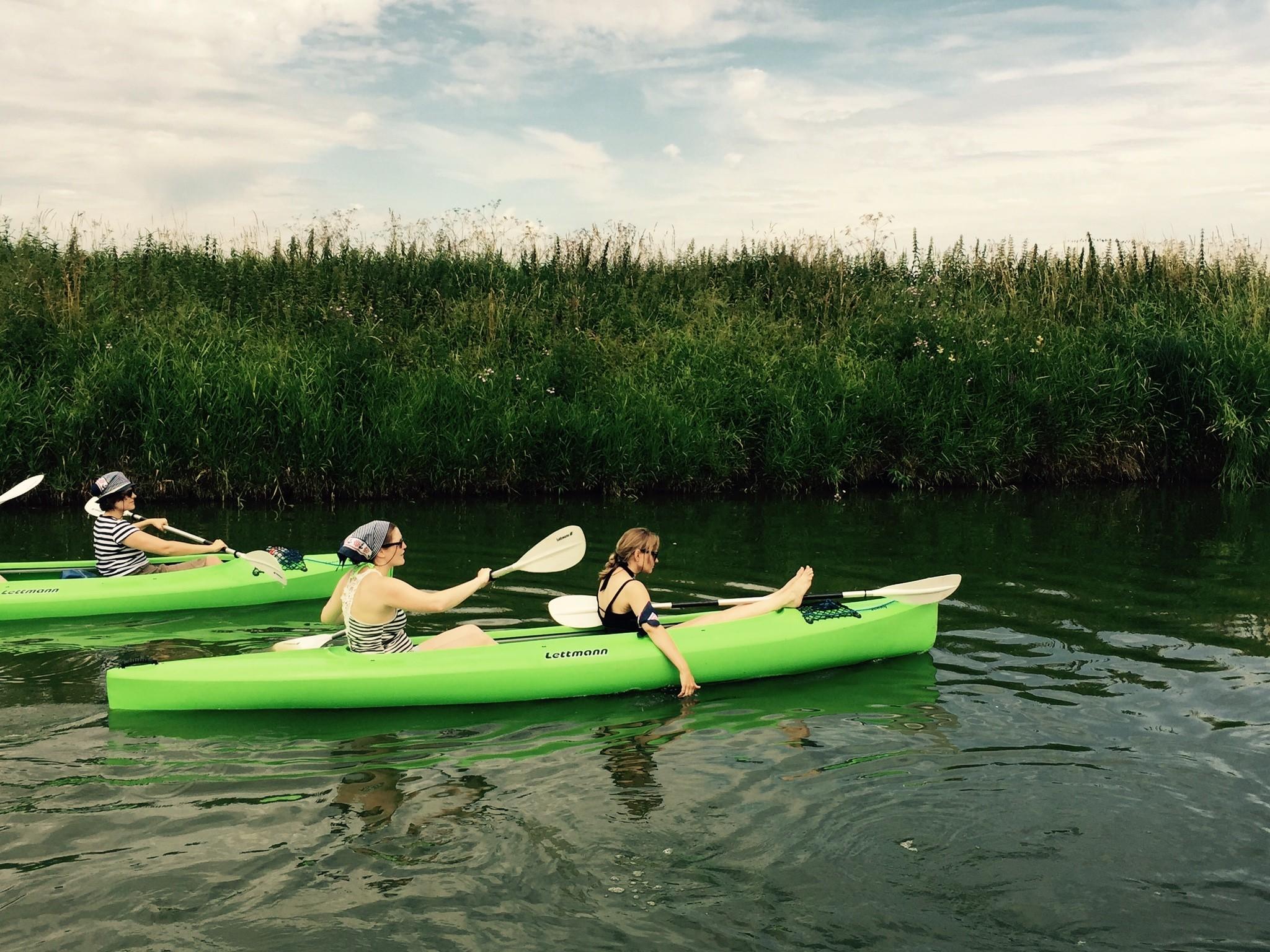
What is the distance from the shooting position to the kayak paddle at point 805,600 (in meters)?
6.46

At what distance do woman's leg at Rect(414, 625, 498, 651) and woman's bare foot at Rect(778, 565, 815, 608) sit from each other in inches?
65.8

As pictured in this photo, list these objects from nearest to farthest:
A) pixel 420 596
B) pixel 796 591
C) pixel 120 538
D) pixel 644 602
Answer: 1. pixel 420 596
2. pixel 644 602
3. pixel 796 591
4. pixel 120 538

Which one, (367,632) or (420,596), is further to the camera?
(367,632)

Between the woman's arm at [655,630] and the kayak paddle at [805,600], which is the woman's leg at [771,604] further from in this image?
the woman's arm at [655,630]

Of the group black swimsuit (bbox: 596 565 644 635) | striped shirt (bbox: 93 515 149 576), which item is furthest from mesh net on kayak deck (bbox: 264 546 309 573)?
black swimsuit (bbox: 596 565 644 635)

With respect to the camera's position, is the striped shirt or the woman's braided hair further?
the striped shirt

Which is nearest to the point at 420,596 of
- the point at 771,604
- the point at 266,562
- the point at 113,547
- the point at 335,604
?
the point at 335,604

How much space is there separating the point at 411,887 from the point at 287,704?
2.22 meters

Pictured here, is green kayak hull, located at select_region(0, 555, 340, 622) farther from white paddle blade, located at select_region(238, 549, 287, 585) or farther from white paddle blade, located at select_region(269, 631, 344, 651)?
white paddle blade, located at select_region(269, 631, 344, 651)

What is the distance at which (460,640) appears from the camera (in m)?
6.03

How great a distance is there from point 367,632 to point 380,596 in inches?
10.5

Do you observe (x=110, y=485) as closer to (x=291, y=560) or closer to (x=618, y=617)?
(x=291, y=560)

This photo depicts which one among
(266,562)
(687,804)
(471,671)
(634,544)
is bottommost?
(687,804)

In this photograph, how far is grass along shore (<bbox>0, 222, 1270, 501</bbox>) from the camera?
39.2 feet
